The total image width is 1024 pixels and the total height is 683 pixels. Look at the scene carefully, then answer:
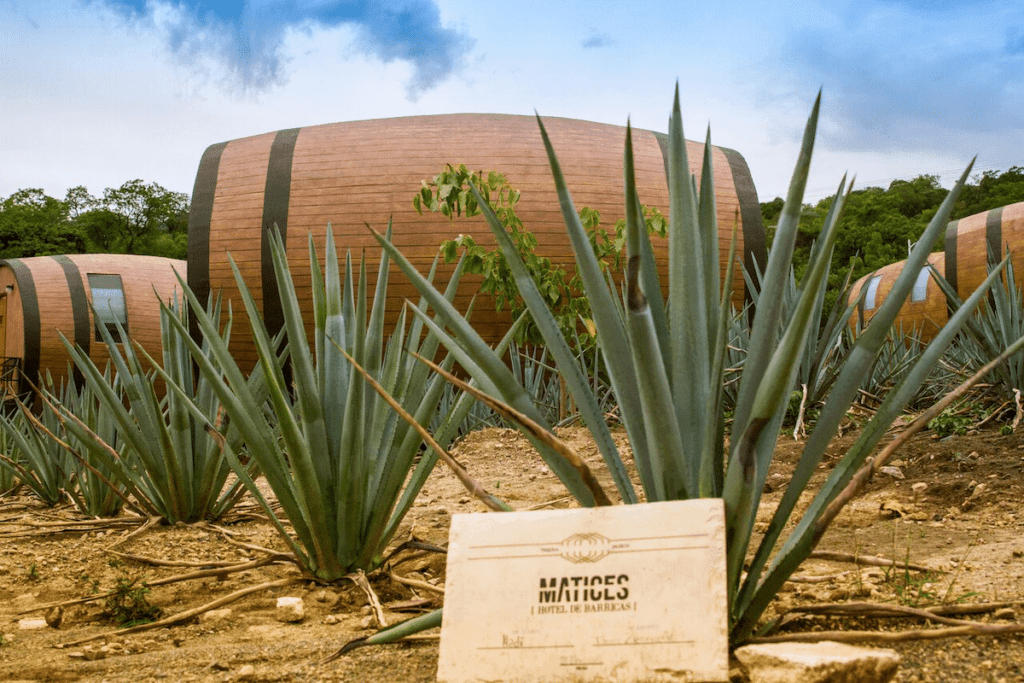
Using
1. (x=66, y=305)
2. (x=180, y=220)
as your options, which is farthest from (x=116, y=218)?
(x=66, y=305)

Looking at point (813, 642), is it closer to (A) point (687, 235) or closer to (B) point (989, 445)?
(A) point (687, 235)

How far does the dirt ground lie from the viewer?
3.69 ft

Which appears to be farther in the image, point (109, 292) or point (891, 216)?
point (891, 216)

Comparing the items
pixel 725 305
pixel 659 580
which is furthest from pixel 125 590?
pixel 725 305

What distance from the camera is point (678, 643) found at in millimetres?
838

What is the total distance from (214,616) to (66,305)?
8.01m

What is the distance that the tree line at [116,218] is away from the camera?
24156 millimetres

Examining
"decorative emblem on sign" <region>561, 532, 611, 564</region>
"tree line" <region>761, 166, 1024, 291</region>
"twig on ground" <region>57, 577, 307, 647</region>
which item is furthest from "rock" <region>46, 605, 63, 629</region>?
"tree line" <region>761, 166, 1024, 291</region>

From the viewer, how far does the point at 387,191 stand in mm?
5711

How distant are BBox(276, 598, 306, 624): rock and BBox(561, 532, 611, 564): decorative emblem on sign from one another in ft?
2.49

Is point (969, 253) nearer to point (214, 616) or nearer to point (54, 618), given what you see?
point (214, 616)

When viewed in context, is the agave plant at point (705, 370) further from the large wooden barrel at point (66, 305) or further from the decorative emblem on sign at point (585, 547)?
the large wooden barrel at point (66, 305)

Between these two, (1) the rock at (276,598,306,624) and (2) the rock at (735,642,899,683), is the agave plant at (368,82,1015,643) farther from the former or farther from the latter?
(1) the rock at (276,598,306,624)

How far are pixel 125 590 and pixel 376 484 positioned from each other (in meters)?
0.50
